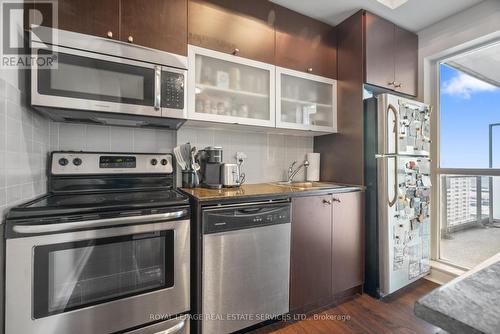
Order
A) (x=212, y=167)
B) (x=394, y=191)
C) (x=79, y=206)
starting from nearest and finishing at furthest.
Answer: (x=79, y=206) → (x=212, y=167) → (x=394, y=191)

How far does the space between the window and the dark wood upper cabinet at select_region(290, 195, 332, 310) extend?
1527 millimetres

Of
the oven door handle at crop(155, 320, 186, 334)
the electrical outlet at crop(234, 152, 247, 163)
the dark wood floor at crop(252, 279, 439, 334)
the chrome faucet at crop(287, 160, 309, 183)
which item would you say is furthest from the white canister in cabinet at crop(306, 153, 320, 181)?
the oven door handle at crop(155, 320, 186, 334)

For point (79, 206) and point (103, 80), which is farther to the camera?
point (103, 80)

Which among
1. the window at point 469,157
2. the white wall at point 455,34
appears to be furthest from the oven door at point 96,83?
the window at point 469,157

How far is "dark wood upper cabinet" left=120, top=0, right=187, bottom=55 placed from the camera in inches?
53.2

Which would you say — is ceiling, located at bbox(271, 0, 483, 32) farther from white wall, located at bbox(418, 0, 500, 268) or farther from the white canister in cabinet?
the white canister in cabinet

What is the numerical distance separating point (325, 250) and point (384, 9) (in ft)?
6.92

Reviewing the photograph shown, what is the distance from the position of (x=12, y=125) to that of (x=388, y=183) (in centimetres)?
242

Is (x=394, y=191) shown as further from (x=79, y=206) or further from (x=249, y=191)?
(x=79, y=206)

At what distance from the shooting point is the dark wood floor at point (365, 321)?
156cm

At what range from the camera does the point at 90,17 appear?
1.27m

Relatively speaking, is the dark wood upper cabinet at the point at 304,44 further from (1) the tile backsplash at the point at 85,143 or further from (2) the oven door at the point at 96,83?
(2) the oven door at the point at 96,83

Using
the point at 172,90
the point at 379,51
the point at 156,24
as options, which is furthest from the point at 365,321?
the point at 156,24

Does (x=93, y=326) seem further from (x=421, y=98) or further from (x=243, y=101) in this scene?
(x=421, y=98)
